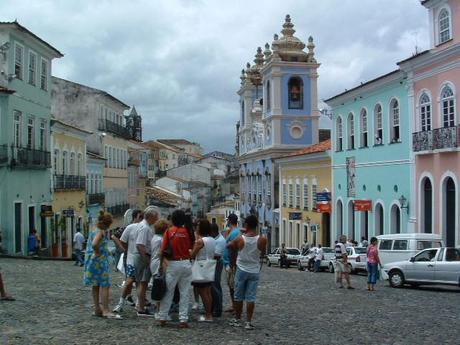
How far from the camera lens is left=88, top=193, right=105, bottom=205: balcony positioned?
144ft

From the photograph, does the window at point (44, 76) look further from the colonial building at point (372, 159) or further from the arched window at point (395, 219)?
the arched window at point (395, 219)

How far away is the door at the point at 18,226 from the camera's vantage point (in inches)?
1127

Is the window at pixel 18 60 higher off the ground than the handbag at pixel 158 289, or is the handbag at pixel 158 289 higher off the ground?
the window at pixel 18 60

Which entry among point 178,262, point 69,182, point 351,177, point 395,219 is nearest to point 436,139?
point 395,219

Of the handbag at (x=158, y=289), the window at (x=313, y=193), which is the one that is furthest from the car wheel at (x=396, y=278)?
the window at (x=313, y=193)

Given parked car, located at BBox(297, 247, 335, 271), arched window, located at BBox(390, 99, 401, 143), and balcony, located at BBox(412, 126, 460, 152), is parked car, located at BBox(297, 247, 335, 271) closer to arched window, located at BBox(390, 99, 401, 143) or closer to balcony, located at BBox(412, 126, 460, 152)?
arched window, located at BBox(390, 99, 401, 143)

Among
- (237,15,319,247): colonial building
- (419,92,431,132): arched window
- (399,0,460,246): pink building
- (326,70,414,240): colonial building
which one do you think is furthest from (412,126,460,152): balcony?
(237,15,319,247): colonial building

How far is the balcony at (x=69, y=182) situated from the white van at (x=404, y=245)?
60.3 feet

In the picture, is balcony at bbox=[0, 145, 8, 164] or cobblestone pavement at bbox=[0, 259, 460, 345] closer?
cobblestone pavement at bbox=[0, 259, 460, 345]

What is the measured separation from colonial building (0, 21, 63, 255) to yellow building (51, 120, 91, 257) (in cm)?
148

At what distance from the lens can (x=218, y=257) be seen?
Answer: 1067cm

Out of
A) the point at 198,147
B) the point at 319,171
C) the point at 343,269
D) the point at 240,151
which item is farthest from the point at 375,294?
the point at 198,147

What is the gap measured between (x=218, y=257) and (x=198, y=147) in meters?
150

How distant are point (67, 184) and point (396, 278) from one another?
22.6 metres
